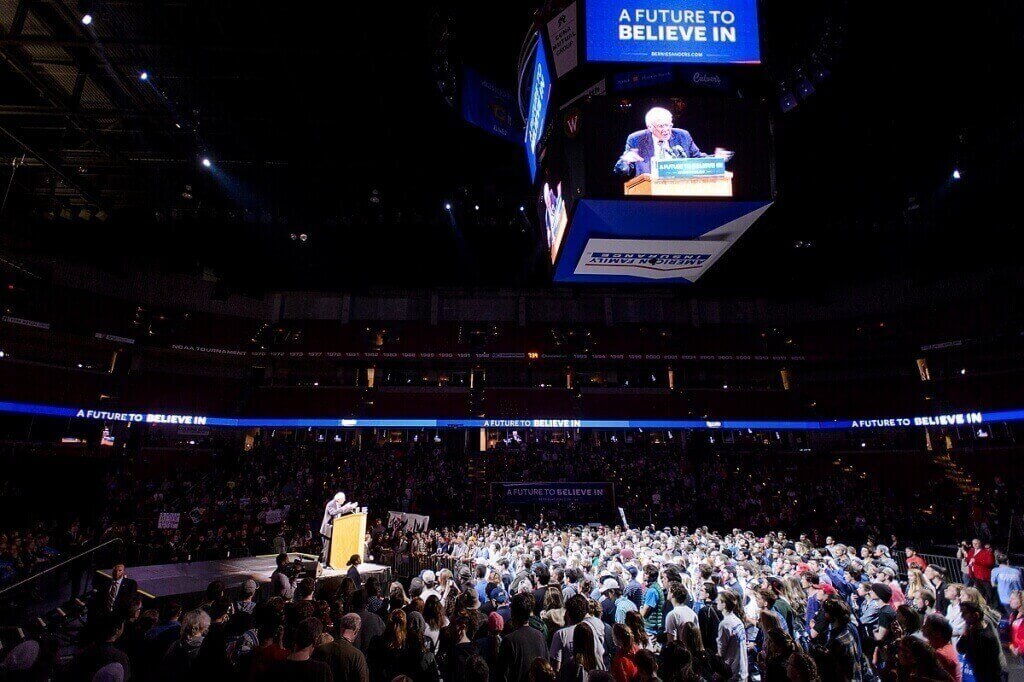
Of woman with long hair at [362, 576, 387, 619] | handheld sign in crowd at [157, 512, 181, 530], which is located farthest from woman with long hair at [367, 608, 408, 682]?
handheld sign in crowd at [157, 512, 181, 530]

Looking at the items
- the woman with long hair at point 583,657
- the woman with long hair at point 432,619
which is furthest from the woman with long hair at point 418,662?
the woman with long hair at point 583,657

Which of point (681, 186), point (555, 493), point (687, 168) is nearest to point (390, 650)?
point (681, 186)

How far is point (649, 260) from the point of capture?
7.41 meters

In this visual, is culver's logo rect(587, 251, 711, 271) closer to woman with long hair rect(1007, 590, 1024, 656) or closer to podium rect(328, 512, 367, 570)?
woman with long hair rect(1007, 590, 1024, 656)

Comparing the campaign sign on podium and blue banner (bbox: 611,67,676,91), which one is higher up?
blue banner (bbox: 611,67,676,91)

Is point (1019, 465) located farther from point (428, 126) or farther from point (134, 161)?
point (134, 161)

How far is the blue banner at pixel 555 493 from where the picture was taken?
2297 cm

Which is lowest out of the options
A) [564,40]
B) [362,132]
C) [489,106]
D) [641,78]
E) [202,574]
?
[202,574]

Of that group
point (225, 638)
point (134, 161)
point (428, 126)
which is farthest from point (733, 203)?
point (134, 161)

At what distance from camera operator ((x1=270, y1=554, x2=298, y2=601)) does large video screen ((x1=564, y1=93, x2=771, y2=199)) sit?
689 cm

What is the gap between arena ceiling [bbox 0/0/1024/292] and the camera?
9.66 metres

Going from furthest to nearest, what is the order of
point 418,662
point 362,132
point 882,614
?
point 362,132
point 882,614
point 418,662

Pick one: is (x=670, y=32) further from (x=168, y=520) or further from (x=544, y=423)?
(x=544, y=423)

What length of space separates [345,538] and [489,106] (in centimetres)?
1071
